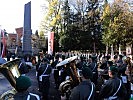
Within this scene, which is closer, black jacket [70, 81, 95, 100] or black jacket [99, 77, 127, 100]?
black jacket [70, 81, 95, 100]

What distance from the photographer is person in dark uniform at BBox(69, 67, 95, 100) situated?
6.03 meters

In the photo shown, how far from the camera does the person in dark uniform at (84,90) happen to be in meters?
6.03

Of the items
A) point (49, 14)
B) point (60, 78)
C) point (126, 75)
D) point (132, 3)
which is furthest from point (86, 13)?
point (126, 75)

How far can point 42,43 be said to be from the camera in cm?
5884

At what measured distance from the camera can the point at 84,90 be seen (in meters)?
6.09

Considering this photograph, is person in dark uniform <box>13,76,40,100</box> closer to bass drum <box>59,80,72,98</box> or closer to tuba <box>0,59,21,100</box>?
tuba <box>0,59,21,100</box>

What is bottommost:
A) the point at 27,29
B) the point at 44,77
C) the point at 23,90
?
the point at 44,77

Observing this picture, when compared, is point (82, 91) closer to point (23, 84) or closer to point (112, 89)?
point (23, 84)

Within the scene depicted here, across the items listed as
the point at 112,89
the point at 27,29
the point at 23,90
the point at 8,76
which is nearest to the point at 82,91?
the point at 8,76

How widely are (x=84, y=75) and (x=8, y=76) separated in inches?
52.2

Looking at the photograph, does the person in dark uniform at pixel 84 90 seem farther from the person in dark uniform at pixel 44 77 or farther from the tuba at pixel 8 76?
the person in dark uniform at pixel 44 77

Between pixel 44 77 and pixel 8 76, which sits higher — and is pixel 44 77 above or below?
below

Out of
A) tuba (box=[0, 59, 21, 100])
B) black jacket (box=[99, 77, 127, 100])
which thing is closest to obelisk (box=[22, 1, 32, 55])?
black jacket (box=[99, 77, 127, 100])

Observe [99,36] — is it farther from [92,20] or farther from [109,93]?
[109,93]
